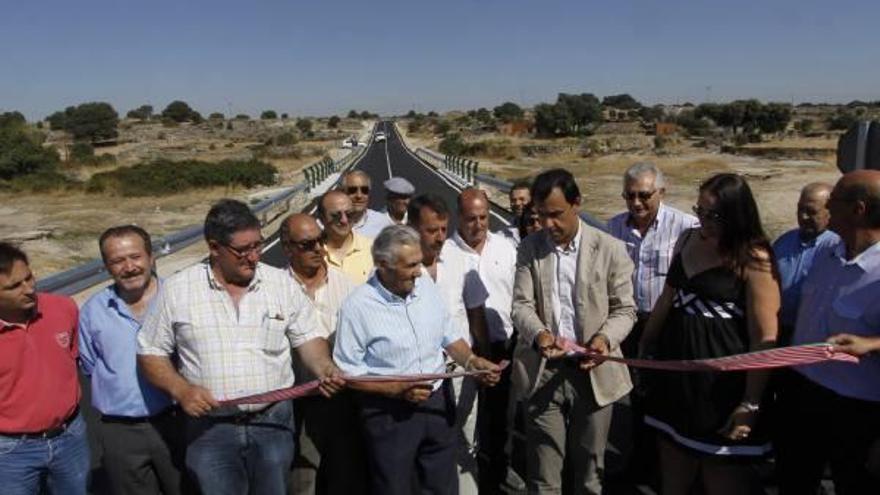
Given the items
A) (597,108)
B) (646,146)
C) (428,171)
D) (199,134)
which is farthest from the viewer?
(199,134)

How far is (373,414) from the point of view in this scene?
12.4ft

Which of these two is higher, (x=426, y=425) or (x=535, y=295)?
(x=535, y=295)

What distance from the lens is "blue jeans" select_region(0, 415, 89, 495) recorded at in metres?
3.42

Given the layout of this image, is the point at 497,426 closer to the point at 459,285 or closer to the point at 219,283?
the point at 459,285

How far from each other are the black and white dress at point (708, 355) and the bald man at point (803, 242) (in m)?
0.74

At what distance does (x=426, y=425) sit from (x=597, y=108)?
311 ft

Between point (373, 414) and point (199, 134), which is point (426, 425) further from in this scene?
point (199, 134)

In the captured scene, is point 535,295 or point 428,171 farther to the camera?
point 428,171

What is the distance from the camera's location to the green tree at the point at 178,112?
140 m

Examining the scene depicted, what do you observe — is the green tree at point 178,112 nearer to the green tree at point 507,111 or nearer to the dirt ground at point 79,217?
the green tree at point 507,111

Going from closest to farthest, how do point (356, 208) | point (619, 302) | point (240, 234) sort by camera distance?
1. point (240, 234)
2. point (619, 302)
3. point (356, 208)

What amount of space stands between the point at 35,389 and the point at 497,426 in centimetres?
294

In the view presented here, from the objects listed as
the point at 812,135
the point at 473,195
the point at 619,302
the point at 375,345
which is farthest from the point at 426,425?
the point at 812,135

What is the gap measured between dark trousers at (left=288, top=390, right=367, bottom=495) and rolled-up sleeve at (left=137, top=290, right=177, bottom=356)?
37.4 inches
